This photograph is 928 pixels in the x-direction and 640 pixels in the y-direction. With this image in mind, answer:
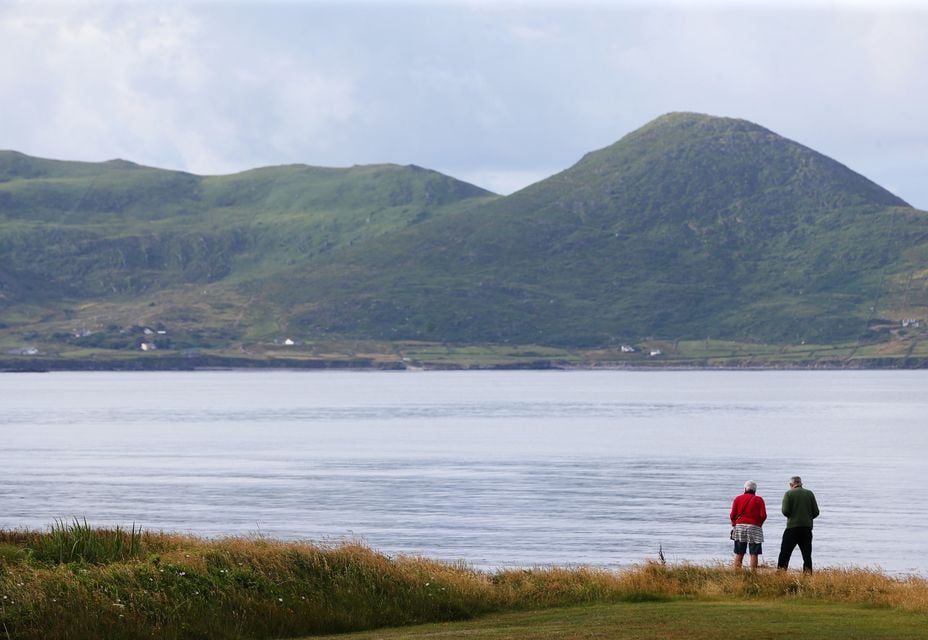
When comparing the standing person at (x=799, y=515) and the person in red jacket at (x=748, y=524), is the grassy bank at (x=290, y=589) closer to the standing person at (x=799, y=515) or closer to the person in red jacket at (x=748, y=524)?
the person in red jacket at (x=748, y=524)

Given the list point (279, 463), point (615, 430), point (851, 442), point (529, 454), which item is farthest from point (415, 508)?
point (615, 430)

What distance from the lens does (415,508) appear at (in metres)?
66.8

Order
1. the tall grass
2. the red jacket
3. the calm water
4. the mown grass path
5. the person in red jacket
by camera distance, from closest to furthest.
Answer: the mown grass path → the tall grass → the person in red jacket → the red jacket → the calm water

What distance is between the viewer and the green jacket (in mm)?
33438

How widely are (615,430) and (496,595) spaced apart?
344 feet

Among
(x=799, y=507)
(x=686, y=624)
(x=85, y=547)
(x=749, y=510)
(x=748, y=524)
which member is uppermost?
(x=799, y=507)

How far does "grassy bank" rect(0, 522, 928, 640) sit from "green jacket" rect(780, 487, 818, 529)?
1359mm

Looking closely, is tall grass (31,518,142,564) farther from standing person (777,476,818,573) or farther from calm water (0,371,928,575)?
standing person (777,476,818,573)

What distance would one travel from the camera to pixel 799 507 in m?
33.5

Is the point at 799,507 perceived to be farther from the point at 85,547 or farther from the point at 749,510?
the point at 85,547

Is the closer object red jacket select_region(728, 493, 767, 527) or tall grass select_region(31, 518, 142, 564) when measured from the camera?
tall grass select_region(31, 518, 142, 564)

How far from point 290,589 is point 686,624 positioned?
26.0ft

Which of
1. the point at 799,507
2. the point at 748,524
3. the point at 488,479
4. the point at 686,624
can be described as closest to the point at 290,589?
the point at 686,624

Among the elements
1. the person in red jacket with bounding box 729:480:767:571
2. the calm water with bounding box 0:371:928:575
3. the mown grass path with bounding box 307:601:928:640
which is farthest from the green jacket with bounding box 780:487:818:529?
the calm water with bounding box 0:371:928:575
